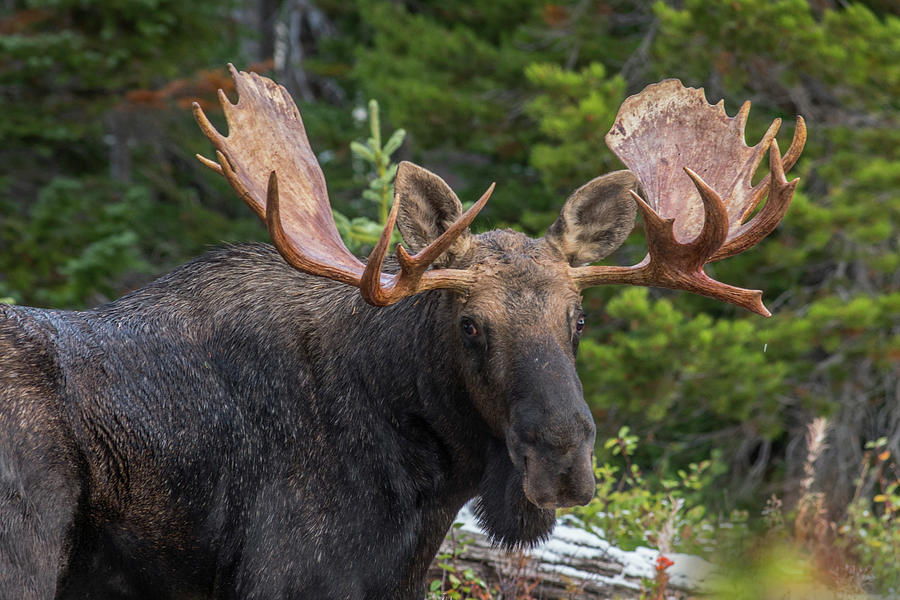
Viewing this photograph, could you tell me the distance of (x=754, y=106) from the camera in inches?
437

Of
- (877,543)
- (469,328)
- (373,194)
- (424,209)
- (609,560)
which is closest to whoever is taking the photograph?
(469,328)

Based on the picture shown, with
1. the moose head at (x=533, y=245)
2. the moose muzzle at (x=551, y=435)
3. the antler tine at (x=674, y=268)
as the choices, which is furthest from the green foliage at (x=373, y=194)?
the moose muzzle at (x=551, y=435)

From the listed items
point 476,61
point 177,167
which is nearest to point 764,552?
point 476,61

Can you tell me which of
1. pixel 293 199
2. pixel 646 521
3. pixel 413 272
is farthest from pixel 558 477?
pixel 646 521

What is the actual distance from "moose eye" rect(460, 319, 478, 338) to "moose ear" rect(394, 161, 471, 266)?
28 centimetres

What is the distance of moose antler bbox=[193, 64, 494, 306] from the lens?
3.89 meters

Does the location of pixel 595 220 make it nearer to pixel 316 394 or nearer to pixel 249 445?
pixel 316 394

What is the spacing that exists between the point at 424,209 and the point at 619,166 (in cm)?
533

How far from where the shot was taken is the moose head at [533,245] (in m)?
3.81

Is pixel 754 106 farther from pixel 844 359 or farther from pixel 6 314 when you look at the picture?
pixel 6 314

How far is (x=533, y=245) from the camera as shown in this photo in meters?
4.30

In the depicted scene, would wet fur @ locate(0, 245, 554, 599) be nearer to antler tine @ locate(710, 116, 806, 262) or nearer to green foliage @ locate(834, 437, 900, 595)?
antler tine @ locate(710, 116, 806, 262)

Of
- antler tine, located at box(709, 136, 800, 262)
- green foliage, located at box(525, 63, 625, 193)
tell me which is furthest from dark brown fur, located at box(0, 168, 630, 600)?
green foliage, located at box(525, 63, 625, 193)

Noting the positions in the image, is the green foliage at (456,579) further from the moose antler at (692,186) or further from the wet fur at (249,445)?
the moose antler at (692,186)
